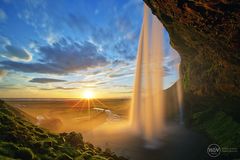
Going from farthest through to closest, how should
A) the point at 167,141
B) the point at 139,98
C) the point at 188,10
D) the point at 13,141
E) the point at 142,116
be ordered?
the point at 139,98 < the point at 142,116 < the point at 167,141 < the point at 188,10 < the point at 13,141

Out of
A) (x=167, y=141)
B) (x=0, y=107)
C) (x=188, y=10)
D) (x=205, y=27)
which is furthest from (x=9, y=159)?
(x=167, y=141)

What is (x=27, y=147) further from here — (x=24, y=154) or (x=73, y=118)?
(x=73, y=118)

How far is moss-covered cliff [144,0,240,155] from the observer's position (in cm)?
1695

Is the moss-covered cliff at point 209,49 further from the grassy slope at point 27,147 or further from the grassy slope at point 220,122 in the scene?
the grassy slope at point 27,147

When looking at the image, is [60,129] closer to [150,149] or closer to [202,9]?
[150,149]

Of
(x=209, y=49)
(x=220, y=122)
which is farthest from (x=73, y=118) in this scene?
(x=209, y=49)

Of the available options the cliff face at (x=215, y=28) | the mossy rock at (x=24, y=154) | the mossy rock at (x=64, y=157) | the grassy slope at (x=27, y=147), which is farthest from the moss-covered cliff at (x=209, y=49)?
the mossy rock at (x=24, y=154)

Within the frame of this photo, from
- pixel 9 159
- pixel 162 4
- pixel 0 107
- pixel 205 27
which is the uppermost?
pixel 162 4

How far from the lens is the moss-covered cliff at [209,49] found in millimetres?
16953

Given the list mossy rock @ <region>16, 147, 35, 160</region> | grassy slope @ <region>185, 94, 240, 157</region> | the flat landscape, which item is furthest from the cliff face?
the flat landscape

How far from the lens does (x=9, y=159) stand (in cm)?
1262

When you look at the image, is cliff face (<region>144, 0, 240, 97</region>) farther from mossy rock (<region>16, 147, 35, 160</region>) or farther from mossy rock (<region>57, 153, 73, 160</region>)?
mossy rock (<region>16, 147, 35, 160</region>)

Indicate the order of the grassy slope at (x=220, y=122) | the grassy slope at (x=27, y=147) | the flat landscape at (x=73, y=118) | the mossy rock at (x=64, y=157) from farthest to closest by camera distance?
1. the flat landscape at (x=73, y=118)
2. the grassy slope at (x=220, y=122)
3. the mossy rock at (x=64, y=157)
4. the grassy slope at (x=27, y=147)

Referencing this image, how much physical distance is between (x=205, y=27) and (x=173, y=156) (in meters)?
18.3
